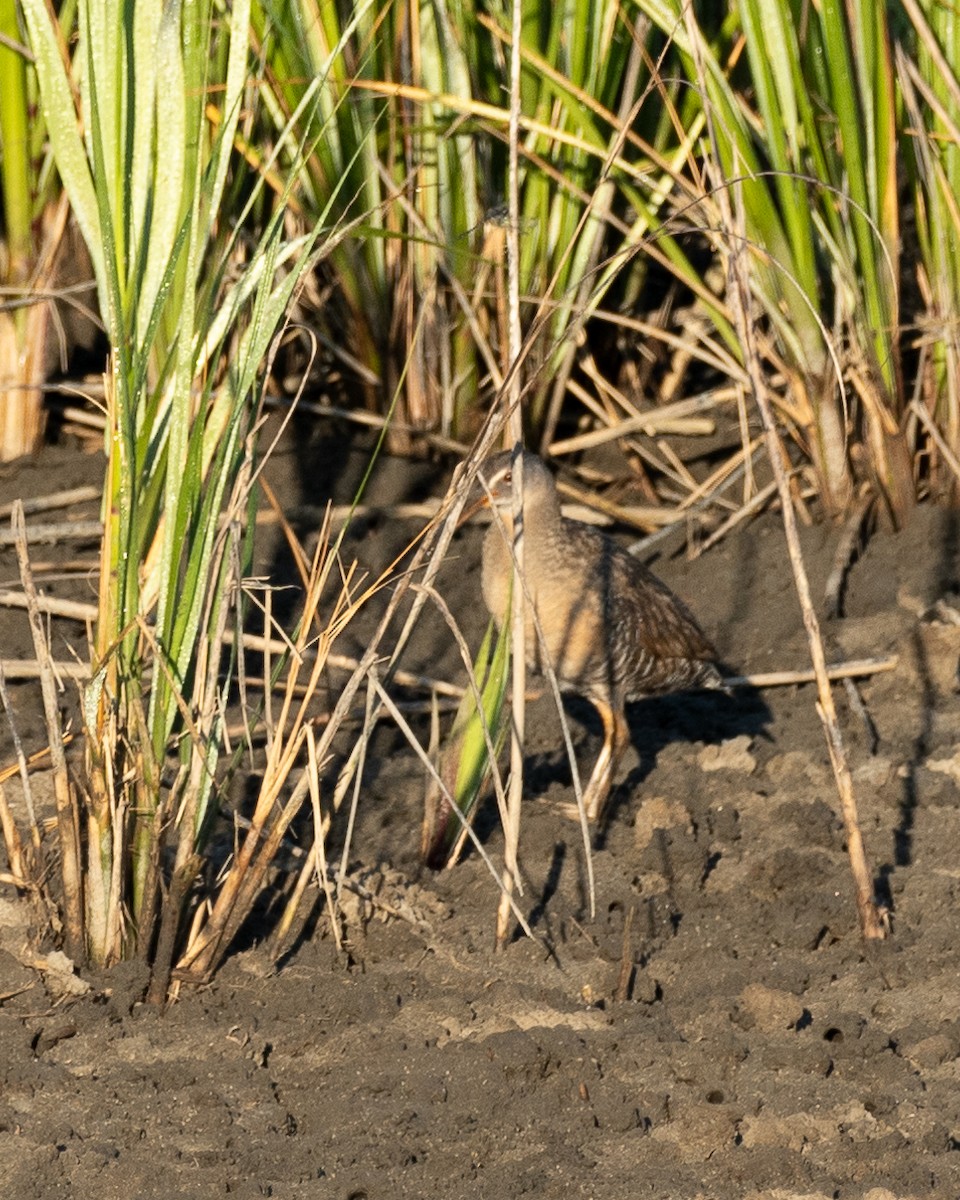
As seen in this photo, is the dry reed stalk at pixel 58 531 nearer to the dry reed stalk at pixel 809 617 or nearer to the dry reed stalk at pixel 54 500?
the dry reed stalk at pixel 54 500

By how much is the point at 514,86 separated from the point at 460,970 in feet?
5.79

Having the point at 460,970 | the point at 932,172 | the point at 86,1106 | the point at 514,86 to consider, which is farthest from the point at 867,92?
the point at 86,1106

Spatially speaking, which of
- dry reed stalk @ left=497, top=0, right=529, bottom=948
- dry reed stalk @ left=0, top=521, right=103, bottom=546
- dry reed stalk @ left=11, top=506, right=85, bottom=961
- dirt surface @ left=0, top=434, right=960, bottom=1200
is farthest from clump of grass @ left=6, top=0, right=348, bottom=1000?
dry reed stalk @ left=0, top=521, right=103, bottom=546

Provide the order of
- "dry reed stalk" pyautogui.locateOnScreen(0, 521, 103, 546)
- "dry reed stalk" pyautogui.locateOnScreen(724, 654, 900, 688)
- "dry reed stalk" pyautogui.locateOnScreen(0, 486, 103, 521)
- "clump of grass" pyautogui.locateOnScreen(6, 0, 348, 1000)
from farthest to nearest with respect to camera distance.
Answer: "dry reed stalk" pyautogui.locateOnScreen(0, 486, 103, 521) < "dry reed stalk" pyautogui.locateOnScreen(0, 521, 103, 546) < "dry reed stalk" pyautogui.locateOnScreen(724, 654, 900, 688) < "clump of grass" pyautogui.locateOnScreen(6, 0, 348, 1000)

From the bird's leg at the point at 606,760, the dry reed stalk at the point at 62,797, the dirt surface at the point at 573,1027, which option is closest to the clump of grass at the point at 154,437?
the dry reed stalk at the point at 62,797

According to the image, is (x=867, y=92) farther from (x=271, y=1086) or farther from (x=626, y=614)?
(x=271, y=1086)

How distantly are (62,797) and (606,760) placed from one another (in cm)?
177

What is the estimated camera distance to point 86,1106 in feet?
9.96

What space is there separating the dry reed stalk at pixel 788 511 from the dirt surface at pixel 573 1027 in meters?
0.13

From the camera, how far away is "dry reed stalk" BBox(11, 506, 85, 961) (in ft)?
9.97

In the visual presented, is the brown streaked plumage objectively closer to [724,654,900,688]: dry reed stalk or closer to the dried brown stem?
[724,654,900,688]: dry reed stalk

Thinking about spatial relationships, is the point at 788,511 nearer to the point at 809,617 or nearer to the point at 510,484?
the point at 809,617

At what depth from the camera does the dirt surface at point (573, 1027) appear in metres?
2.92

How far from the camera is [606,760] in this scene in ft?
14.7
